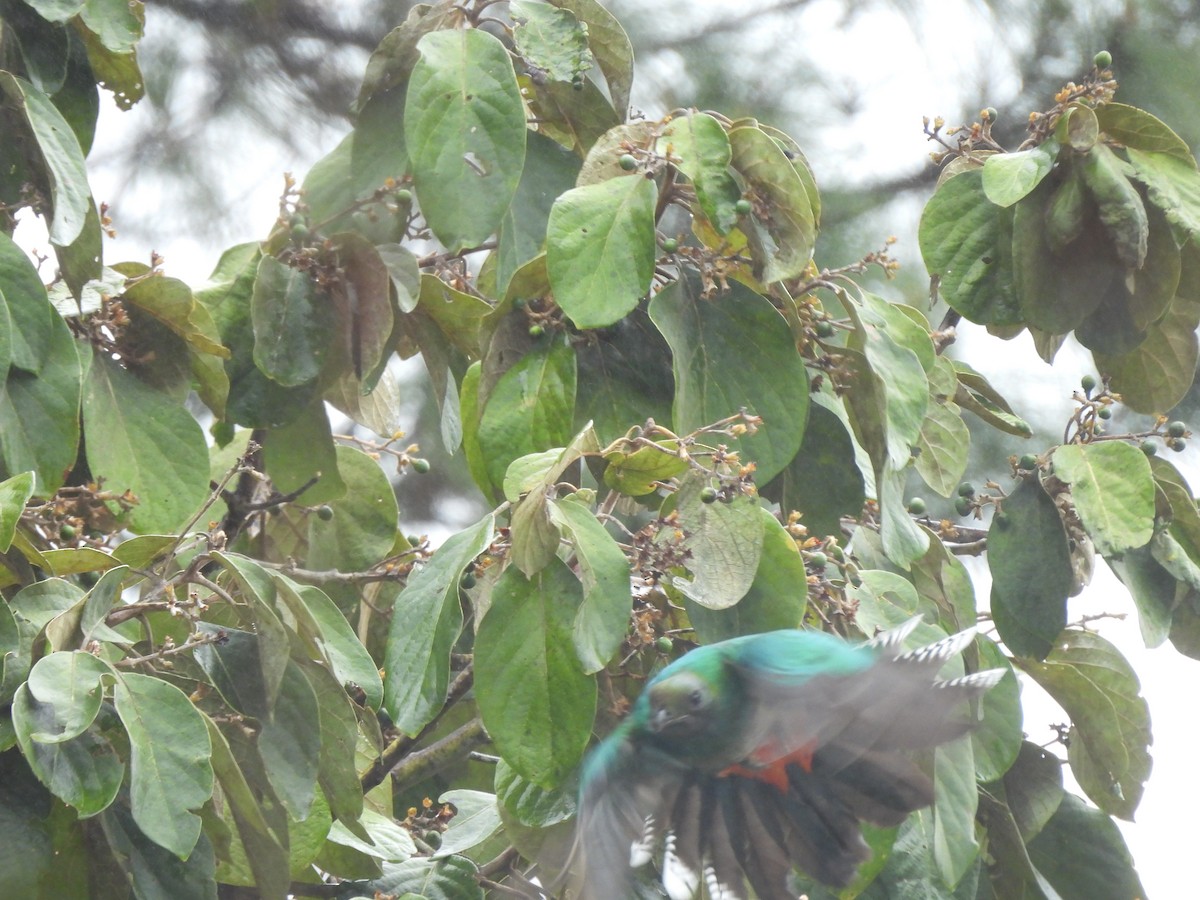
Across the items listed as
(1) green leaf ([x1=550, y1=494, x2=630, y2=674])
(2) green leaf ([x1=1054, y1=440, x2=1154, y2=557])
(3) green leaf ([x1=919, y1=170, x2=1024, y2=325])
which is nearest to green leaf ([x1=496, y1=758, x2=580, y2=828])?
(1) green leaf ([x1=550, y1=494, x2=630, y2=674])

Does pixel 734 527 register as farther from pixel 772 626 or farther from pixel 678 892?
pixel 678 892

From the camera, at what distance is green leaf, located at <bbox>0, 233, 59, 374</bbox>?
1329 millimetres

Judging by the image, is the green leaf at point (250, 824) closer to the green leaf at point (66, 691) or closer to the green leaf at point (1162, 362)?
the green leaf at point (66, 691)

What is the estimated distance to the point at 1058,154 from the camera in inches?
60.9

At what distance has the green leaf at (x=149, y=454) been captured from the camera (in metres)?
1.46

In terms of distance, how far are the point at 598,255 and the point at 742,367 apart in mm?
195

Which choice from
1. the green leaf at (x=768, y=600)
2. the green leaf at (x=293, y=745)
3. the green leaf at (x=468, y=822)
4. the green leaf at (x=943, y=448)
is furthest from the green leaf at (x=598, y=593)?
the green leaf at (x=943, y=448)

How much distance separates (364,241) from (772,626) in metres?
0.58

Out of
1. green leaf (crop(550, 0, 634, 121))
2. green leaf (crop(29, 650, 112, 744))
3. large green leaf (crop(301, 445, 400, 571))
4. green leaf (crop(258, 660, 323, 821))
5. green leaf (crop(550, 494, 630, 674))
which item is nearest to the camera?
green leaf (crop(29, 650, 112, 744))

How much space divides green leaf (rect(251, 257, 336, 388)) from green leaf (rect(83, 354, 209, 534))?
11 centimetres

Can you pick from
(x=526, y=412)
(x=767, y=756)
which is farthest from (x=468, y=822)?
(x=526, y=412)

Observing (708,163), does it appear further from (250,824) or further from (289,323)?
(250,824)

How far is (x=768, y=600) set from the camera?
1.27m

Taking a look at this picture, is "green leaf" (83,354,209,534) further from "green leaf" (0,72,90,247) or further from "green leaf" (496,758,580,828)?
"green leaf" (496,758,580,828)
